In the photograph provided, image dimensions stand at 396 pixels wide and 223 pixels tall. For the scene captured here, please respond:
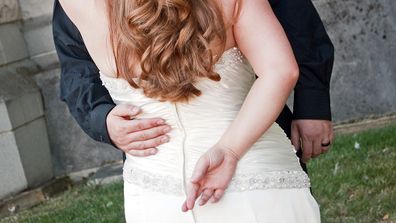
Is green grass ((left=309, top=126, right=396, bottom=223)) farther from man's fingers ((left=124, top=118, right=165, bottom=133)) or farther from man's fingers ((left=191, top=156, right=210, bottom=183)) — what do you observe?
man's fingers ((left=191, top=156, right=210, bottom=183))

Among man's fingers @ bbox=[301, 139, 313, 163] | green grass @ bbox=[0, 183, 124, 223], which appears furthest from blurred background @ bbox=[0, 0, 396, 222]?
man's fingers @ bbox=[301, 139, 313, 163]

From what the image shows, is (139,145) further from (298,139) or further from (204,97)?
(298,139)

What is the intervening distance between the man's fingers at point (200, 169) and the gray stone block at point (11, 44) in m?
5.30

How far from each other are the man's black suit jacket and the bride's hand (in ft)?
1.96

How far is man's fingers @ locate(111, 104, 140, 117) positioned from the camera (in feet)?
7.86

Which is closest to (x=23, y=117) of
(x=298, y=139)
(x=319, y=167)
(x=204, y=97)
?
(x=319, y=167)

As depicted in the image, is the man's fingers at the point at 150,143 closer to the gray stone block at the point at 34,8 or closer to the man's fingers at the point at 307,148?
the man's fingers at the point at 307,148

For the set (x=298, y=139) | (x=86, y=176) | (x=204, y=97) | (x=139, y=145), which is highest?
(x=204, y=97)

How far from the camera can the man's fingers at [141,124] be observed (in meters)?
2.31

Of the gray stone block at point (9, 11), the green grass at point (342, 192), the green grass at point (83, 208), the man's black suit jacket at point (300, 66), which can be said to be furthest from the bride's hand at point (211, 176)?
the gray stone block at point (9, 11)

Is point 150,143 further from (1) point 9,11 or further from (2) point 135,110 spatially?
(1) point 9,11

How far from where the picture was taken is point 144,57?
7.28 feet

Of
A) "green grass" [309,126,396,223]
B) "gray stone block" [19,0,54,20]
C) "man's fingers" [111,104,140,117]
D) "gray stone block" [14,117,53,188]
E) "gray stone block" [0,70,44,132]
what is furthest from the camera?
"gray stone block" [19,0,54,20]

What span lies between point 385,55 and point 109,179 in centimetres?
261
